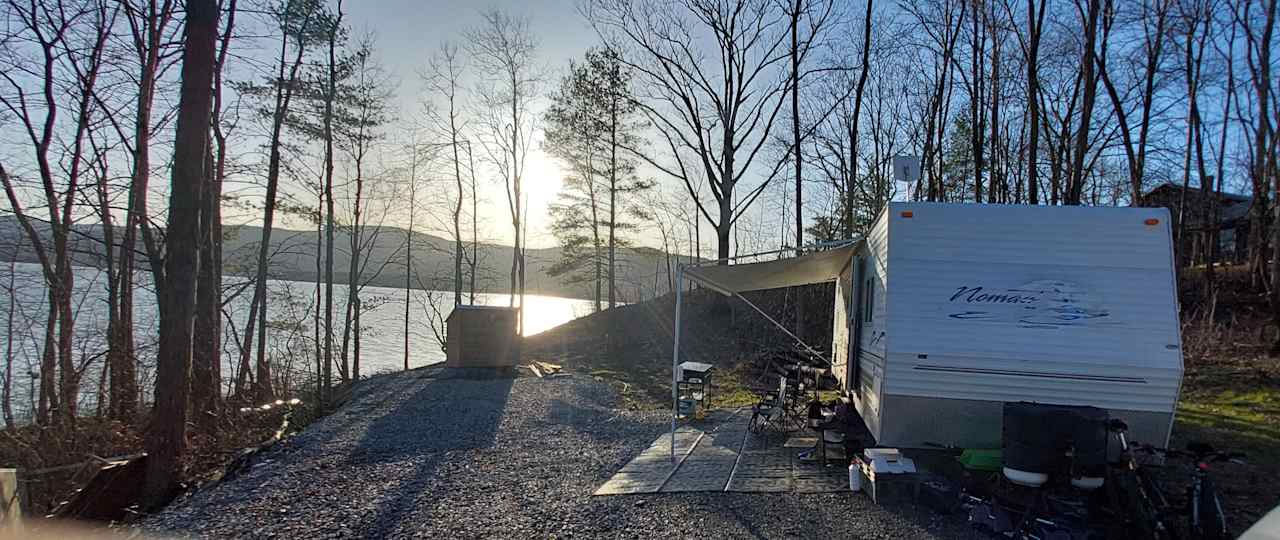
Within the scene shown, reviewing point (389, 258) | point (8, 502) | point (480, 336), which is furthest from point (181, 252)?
point (389, 258)

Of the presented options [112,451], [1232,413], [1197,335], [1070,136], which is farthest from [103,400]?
[1070,136]

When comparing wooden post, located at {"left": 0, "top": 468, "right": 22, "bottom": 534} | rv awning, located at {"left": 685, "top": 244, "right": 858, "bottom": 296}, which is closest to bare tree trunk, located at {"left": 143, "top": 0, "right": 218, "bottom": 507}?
wooden post, located at {"left": 0, "top": 468, "right": 22, "bottom": 534}

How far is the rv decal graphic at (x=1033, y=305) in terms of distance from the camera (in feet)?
17.6

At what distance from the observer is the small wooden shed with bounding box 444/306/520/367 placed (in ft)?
51.7

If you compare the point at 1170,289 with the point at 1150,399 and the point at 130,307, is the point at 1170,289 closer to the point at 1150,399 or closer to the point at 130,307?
the point at 1150,399

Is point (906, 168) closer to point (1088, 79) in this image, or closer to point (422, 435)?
point (422, 435)

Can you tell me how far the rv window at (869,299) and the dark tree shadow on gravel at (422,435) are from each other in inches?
175

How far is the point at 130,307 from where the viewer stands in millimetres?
10078

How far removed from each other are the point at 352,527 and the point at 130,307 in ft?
24.7

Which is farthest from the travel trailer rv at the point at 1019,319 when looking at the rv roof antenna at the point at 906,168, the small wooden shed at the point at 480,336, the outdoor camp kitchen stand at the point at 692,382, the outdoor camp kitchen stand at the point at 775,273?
the small wooden shed at the point at 480,336

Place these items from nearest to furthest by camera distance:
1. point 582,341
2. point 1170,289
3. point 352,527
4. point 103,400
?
point 352,527 < point 1170,289 < point 103,400 < point 582,341

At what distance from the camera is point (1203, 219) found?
71.2 ft

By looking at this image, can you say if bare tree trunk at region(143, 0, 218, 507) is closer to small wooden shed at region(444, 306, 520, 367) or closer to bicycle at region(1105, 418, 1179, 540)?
bicycle at region(1105, 418, 1179, 540)

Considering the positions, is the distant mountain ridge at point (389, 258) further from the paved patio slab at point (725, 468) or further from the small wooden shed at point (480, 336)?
the paved patio slab at point (725, 468)
